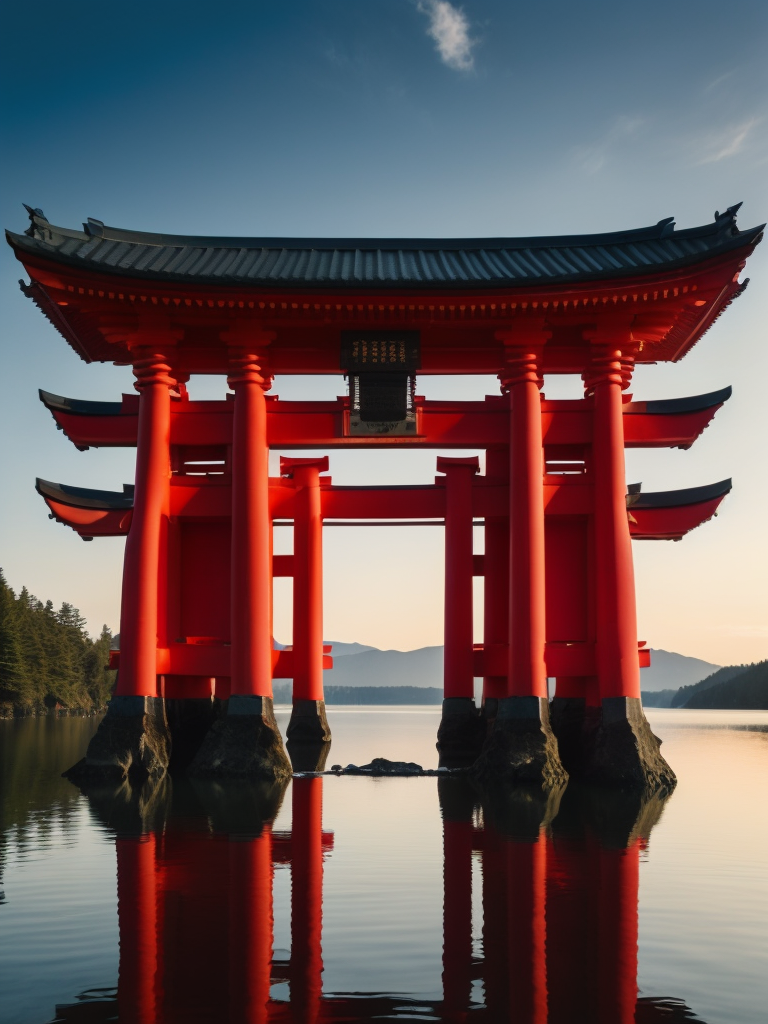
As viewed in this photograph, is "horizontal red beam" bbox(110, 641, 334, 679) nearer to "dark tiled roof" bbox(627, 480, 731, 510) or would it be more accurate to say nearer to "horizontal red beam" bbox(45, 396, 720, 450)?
"horizontal red beam" bbox(45, 396, 720, 450)

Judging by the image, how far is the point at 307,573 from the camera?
22141 mm

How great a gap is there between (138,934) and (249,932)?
76 centimetres

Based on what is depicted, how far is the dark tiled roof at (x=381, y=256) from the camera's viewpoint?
1698 centimetres

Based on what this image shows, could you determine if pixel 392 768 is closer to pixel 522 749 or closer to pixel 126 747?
pixel 522 749

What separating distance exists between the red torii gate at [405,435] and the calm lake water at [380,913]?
295 centimetres

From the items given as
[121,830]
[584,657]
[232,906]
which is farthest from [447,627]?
[232,906]

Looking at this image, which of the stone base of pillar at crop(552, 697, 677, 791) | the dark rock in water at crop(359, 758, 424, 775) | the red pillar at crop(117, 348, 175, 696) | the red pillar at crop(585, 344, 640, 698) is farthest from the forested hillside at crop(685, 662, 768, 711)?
the red pillar at crop(117, 348, 175, 696)

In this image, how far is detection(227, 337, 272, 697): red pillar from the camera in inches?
680

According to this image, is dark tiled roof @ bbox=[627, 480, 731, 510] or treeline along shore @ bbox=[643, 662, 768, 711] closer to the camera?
dark tiled roof @ bbox=[627, 480, 731, 510]

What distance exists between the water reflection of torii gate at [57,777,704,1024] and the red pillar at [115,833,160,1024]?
1cm

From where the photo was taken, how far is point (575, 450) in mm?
19734

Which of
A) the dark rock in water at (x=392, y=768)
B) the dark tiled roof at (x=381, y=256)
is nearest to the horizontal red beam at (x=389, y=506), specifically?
the dark tiled roof at (x=381, y=256)

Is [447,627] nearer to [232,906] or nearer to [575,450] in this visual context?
[575,450]

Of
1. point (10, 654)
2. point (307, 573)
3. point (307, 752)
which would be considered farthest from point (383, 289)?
point (10, 654)
